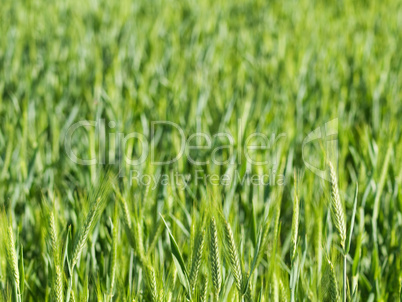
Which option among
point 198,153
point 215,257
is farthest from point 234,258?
point 198,153

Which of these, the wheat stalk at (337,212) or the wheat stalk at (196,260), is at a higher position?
the wheat stalk at (337,212)

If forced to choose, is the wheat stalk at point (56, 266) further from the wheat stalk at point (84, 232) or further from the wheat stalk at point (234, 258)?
the wheat stalk at point (234, 258)

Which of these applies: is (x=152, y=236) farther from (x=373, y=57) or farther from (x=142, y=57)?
(x=373, y=57)

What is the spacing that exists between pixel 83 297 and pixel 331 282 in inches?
15.6

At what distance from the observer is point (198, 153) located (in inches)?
61.7

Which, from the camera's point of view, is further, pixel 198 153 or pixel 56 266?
pixel 198 153

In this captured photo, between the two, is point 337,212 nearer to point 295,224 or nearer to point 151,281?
point 295,224

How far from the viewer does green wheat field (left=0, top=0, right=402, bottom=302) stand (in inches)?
33.5

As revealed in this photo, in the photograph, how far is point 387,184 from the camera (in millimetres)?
1384

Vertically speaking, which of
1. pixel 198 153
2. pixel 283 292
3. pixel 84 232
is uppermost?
pixel 198 153

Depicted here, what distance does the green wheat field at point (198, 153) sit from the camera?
0.85 metres

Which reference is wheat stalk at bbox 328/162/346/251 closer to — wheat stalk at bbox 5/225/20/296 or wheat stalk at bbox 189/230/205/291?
wheat stalk at bbox 189/230/205/291

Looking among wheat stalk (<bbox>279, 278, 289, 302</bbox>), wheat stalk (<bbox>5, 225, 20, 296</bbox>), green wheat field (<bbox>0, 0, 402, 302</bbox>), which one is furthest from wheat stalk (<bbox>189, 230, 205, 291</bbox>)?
wheat stalk (<bbox>5, 225, 20, 296</bbox>)

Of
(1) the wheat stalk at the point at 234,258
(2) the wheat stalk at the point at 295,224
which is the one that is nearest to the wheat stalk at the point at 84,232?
(1) the wheat stalk at the point at 234,258
